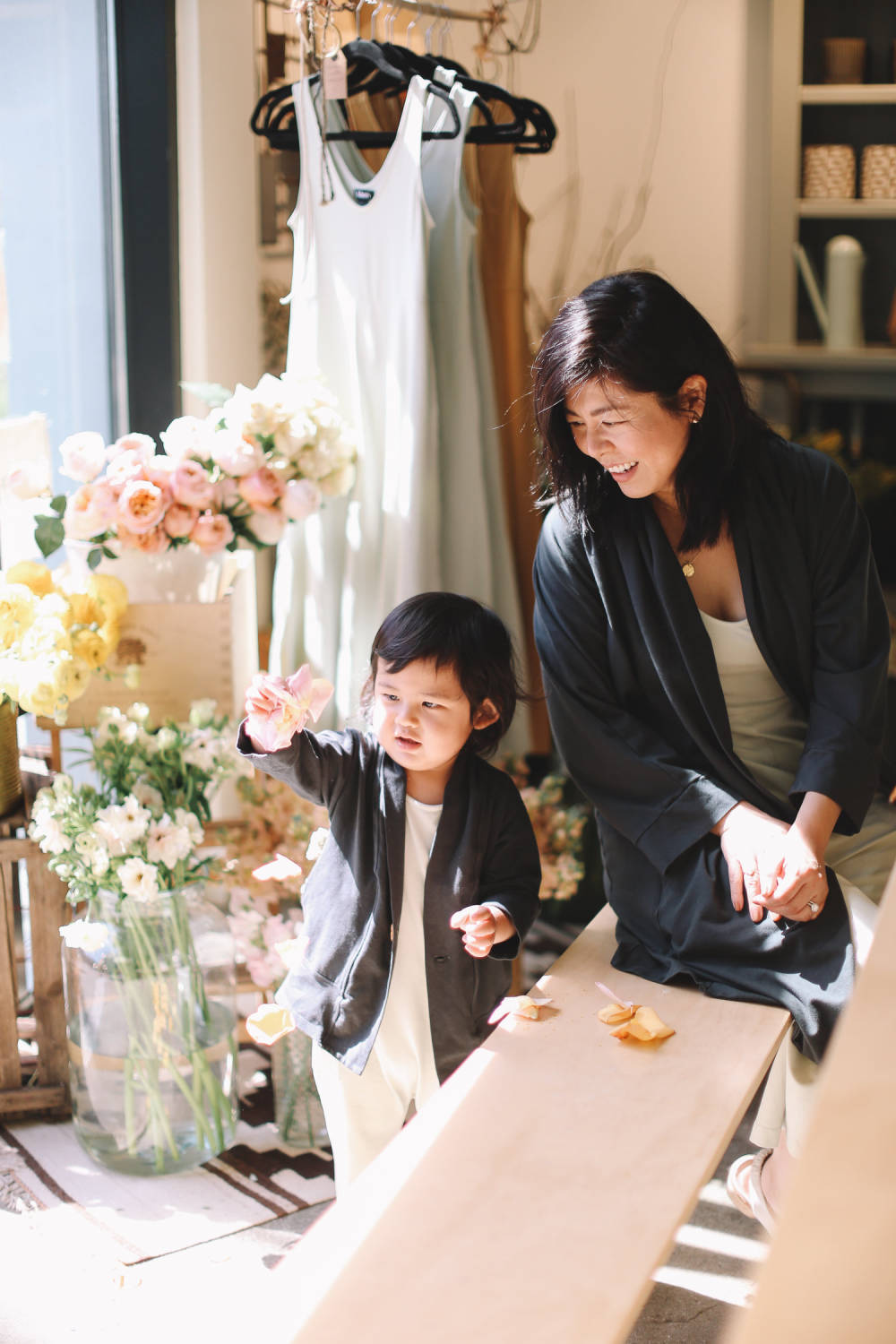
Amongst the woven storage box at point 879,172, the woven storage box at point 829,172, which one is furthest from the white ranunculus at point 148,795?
the woven storage box at point 879,172

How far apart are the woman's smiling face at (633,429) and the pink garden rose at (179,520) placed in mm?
632

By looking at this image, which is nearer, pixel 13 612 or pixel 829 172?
pixel 13 612

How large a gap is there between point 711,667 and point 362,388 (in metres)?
0.87

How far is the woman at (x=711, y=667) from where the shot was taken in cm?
149

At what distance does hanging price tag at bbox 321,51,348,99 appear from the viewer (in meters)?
1.99

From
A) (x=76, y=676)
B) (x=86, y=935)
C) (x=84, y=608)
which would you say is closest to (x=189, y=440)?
(x=84, y=608)

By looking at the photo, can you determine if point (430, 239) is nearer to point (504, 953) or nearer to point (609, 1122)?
point (504, 953)

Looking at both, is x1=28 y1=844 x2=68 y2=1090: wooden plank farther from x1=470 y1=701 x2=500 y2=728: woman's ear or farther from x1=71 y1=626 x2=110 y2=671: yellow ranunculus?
x1=470 y1=701 x2=500 y2=728: woman's ear

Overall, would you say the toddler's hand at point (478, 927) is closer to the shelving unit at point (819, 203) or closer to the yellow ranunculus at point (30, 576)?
the yellow ranunculus at point (30, 576)

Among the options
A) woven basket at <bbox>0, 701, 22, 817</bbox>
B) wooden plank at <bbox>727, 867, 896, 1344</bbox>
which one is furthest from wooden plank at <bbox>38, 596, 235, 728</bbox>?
wooden plank at <bbox>727, 867, 896, 1344</bbox>

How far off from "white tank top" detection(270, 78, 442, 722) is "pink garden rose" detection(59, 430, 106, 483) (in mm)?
375

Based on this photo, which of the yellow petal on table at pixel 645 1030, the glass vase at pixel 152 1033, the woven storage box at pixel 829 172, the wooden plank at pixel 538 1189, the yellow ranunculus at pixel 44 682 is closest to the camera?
the wooden plank at pixel 538 1189

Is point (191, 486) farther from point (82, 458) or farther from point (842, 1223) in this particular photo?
point (842, 1223)

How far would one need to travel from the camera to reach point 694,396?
1.54m
